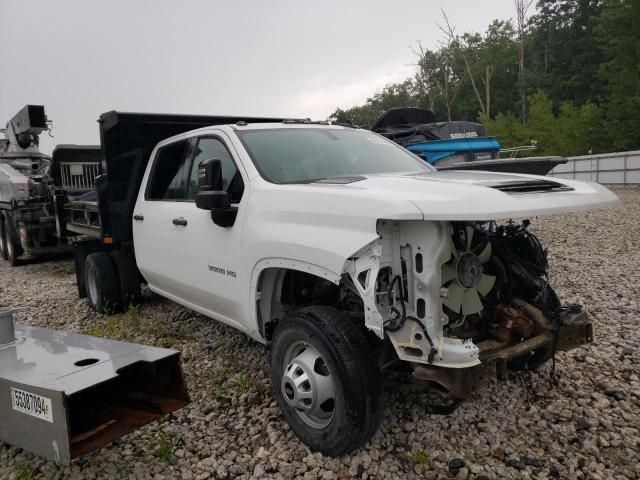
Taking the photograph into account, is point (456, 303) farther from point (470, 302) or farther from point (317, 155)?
point (317, 155)

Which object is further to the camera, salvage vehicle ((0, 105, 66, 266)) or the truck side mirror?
salvage vehicle ((0, 105, 66, 266))

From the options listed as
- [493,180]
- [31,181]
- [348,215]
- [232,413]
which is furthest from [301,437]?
[31,181]

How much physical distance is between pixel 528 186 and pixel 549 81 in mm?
46607

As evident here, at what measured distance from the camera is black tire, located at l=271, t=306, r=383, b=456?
8.89 feet

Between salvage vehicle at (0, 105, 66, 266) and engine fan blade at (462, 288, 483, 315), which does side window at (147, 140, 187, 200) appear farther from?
salvage vehicle at (0, 105, 66, 266)

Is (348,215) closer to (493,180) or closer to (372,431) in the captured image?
(493,180)

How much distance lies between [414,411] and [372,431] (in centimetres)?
79

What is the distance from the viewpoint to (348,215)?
2.75m

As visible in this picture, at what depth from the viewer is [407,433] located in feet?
10.6

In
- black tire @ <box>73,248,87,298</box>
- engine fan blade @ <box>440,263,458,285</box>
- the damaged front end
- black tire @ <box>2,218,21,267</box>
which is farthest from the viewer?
black tire @ <box>2,218,21,267</box>

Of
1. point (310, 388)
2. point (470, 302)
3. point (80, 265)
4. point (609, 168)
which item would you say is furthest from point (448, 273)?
point (609, 168)

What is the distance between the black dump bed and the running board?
2129 mm

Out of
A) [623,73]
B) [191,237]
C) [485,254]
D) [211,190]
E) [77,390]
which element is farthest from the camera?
[623,73]

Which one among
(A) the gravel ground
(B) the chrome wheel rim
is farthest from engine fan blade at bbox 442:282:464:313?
(A) the gravel ground
